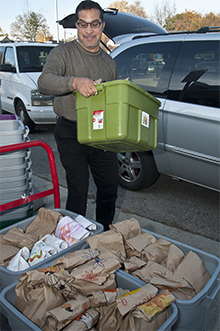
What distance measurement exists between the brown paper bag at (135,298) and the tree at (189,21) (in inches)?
1792

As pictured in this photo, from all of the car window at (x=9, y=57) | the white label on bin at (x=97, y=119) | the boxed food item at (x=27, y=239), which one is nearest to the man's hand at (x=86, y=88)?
the white label on bin at (x=97, y=119)

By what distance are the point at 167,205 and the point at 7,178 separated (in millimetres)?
1960

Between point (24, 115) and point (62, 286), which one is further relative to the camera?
point (24, 115)

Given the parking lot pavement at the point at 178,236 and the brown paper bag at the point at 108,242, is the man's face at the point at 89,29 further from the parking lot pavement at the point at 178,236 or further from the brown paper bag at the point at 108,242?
the parking lot pavement at the point at 178,236

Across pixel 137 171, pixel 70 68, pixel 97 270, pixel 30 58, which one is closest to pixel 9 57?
pixel 30 58

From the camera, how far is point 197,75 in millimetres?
3295

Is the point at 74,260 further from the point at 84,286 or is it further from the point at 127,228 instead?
the point at 127,228

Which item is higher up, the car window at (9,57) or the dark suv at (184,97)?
the car window at (9,57)

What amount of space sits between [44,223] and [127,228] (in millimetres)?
600

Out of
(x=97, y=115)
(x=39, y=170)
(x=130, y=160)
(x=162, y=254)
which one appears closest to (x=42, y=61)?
(x=39, y=170)

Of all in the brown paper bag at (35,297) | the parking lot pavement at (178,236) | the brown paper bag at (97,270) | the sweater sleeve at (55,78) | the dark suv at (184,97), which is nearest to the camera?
the brown paper bag at (35,297)

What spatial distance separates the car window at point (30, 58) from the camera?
7.52m

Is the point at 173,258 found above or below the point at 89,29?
below

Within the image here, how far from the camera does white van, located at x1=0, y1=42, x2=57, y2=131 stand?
7.05m
